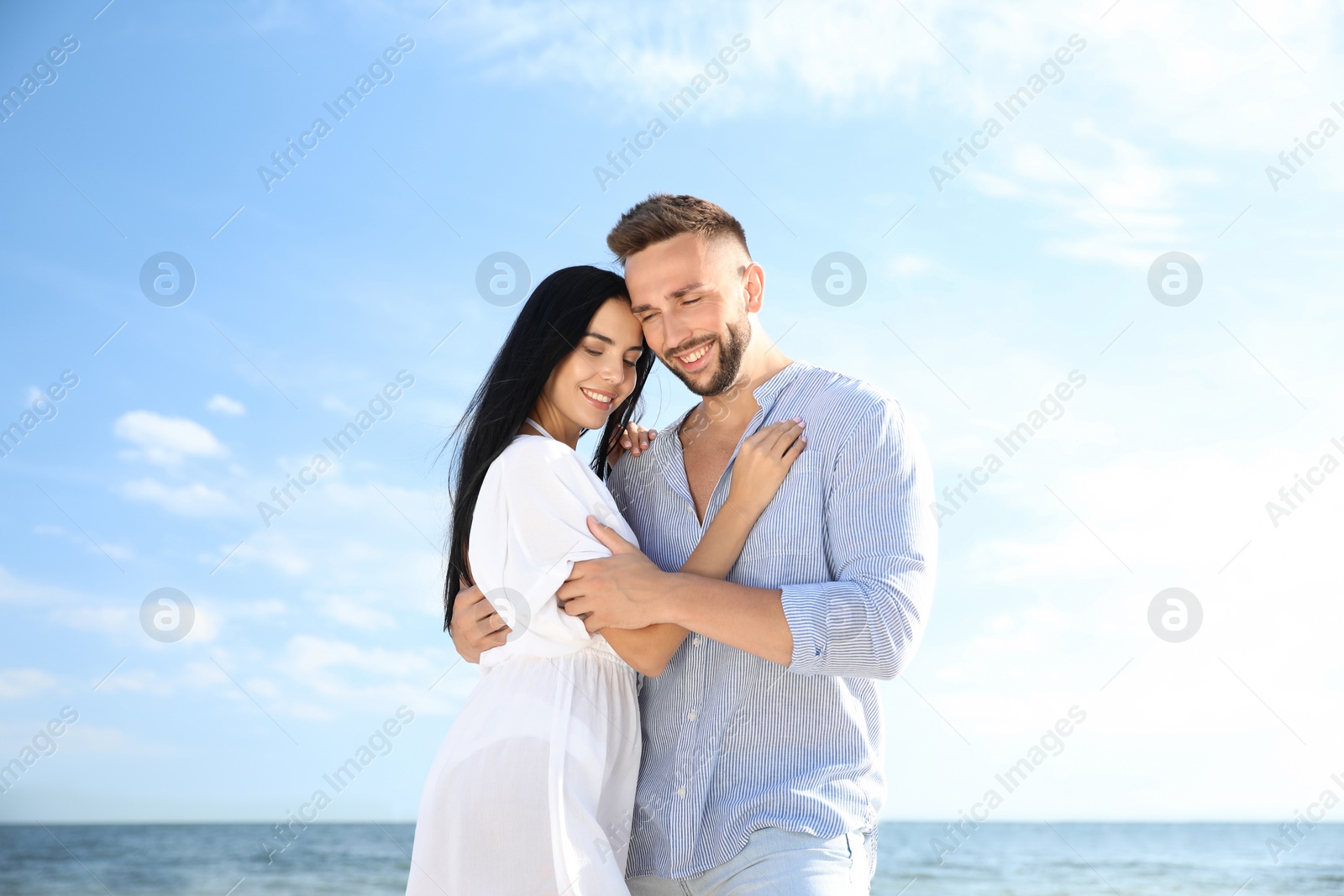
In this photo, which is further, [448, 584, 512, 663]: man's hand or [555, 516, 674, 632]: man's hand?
[448, 584, 512, 663]: man's hand

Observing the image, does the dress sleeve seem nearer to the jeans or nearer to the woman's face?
the woman's face

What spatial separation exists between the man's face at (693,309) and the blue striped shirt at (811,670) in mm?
385

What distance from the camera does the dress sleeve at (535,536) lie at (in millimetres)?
2885

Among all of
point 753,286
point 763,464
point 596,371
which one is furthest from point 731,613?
point 753,286

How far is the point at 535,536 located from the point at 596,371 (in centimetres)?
73

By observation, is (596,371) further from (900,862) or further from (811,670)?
(900,862)

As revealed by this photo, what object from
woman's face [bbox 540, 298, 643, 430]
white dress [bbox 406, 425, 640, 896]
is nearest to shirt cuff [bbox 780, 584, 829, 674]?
white dress [bbox 406, 425, 640, 896]

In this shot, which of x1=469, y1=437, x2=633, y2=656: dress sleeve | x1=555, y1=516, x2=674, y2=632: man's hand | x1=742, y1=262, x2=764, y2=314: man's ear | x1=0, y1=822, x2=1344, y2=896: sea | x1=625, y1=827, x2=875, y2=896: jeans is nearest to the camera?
x1=625, y1=827, x2=875, y2=896: jeans

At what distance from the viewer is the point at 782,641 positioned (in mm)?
2611

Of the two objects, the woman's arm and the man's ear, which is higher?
the man's ear

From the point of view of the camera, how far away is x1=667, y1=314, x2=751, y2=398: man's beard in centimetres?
339

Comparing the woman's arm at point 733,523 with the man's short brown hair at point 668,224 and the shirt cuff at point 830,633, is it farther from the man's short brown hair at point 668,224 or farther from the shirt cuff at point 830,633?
the man's short brown hair at point 668,224

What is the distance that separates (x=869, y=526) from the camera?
110 inches

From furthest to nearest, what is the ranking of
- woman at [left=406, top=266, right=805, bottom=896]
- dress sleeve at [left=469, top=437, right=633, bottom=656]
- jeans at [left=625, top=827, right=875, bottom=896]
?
1. dress sleeve at [left=469, top=437, right=633, bottom=656]
2. woman at [left=406, top=266, right=805, bottom=896]
3. jeans at [left=625, top=827, right=875, bottom=896]
